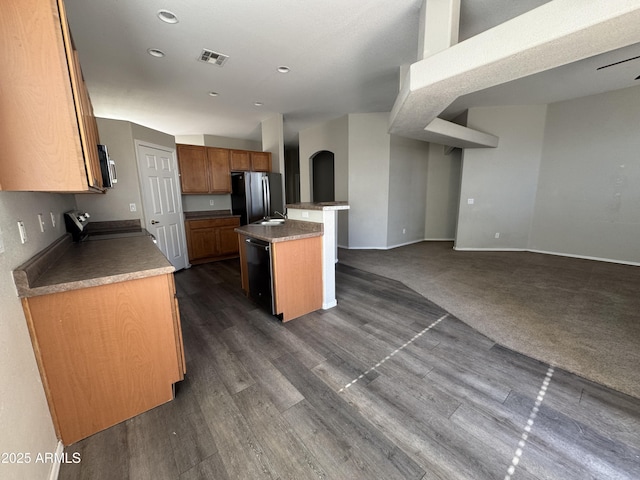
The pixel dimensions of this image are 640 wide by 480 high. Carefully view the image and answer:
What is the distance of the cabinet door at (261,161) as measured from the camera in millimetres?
5457

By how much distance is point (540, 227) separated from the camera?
16.9 ft

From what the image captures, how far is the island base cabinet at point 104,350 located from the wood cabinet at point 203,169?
3883 millimetres

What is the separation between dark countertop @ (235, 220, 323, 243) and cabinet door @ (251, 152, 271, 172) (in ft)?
9.61

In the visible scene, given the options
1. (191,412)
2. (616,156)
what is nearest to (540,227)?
(616,156)

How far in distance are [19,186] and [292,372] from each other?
6.11 feet

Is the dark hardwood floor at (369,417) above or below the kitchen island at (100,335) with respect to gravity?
below

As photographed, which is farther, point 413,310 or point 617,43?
point 413,310

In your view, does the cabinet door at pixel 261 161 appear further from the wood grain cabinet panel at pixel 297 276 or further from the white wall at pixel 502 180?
the white wall at pixel 502 180

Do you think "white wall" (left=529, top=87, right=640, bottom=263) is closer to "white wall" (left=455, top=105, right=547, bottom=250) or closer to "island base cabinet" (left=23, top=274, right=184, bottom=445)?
"white wall" (left=455, top=105, right=547, bottom=250)

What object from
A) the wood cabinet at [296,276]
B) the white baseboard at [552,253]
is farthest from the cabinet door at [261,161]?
the white baseboard at [552,253]

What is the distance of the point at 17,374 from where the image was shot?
3.34ft

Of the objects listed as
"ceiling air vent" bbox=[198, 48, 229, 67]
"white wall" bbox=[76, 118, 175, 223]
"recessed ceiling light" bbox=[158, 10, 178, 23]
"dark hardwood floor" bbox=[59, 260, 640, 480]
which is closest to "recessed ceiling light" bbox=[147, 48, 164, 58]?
"ceiling air vent" bbox=[198, 48, 229, 67]

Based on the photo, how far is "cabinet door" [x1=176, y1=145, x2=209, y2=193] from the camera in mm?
4707

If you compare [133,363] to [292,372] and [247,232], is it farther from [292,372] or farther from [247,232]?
[247,232]
